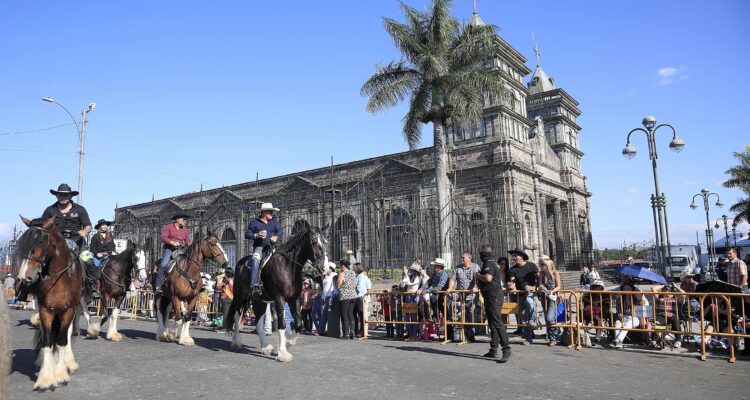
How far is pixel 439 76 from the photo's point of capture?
63.4 feet

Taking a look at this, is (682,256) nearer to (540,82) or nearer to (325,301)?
(540,82)

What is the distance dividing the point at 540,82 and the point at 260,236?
49248 millimetres

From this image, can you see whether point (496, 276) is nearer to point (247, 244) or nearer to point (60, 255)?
point (60, 255)

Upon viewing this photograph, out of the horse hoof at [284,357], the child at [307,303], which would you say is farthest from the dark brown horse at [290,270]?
the child at [307,303]

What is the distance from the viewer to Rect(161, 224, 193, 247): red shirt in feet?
34.4

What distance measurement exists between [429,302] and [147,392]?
23.7 ft

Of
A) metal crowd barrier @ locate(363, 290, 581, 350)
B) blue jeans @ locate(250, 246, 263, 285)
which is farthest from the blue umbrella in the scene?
blue jeans @ locate(250, 246, 263, 285)

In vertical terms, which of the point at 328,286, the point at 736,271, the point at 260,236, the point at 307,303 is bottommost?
the point at 307,303

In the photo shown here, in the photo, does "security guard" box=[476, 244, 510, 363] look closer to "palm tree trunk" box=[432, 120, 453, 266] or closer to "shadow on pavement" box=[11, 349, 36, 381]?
"shadow on pavement" box=[11, 349, 36, 381]

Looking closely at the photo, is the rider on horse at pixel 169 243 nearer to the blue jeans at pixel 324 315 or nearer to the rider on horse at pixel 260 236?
the rider on horse at pixel 260 236

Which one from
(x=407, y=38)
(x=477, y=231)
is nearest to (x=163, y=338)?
(x=407, y=38)

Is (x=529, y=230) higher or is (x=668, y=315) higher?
(x=529, y=230)

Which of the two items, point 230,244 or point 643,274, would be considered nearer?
point 643,274

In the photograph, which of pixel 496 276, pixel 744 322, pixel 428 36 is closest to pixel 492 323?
pixel 496 276
